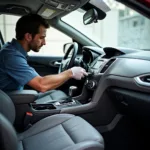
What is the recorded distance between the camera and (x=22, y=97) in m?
1.82

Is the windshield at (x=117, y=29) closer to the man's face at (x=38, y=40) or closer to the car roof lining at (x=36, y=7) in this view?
the car roof lining at (x=36, y=7)

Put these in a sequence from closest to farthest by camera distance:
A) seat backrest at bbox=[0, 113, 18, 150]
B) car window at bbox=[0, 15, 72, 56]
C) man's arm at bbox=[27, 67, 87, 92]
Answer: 1. seat backrest at bbox=[0, 113, 18, 150]
2. man's arm at bbox=[27, 67, 87, 92]
3. car window at bbox=[0, 15, 72, 56]

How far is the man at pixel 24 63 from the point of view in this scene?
1850mm

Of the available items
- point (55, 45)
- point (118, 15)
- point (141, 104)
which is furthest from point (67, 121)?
point (118, 15)

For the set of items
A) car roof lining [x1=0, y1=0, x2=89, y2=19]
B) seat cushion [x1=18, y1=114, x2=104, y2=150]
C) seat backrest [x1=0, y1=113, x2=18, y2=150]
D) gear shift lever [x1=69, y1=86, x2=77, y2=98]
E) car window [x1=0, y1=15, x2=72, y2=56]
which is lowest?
seat cushion [x1=18, y1=114, x2=104, y2=150]

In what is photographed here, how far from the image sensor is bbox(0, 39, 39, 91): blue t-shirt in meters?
1.84

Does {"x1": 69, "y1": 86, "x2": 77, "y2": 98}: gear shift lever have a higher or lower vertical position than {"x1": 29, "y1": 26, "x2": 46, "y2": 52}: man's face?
lower

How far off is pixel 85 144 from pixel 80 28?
6.77ft

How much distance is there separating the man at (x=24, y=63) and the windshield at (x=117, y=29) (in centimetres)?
79

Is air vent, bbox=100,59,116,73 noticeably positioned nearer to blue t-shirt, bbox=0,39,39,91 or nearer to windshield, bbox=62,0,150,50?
blue t-shirt, bbox=0,39,39,91

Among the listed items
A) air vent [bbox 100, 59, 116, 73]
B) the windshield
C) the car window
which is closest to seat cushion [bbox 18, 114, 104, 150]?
air vent [bbox 100, 59, 116, 73]

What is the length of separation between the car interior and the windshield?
1.55 feet

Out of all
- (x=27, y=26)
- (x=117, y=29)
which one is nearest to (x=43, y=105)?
(x=27, y=26)

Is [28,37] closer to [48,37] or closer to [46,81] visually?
[46,81]
